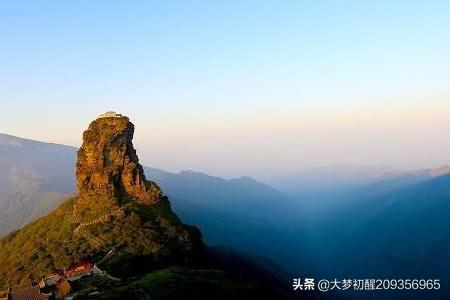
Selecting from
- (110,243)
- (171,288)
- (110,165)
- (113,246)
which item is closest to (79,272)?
(113,246)

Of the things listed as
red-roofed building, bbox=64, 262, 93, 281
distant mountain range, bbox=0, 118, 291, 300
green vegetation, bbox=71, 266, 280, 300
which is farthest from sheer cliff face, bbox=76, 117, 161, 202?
green vegetation, bbox=71, 266, 280, 300

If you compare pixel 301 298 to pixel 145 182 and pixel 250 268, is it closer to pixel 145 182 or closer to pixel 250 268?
pixel 250 268

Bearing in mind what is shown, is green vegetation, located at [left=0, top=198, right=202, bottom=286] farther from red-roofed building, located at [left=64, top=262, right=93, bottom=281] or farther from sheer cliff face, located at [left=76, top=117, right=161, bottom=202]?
sheer cliff face, located at [left=76, top=117, right=161, bottom=202]

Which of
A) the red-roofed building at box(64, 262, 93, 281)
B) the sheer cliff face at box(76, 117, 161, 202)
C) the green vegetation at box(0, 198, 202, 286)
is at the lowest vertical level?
the red-roofed building at box(64, 262, 93, 281)

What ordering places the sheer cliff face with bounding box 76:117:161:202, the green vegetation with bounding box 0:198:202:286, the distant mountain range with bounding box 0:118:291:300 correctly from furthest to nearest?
the sheer cliff face with bounding box 76:117:161:202
the green vegetation with bounding box 0:198:202:286
the distant mountain range with bounding box 0:118:291:300

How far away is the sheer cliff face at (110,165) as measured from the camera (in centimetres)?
10691

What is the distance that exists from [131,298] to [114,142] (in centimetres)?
5013

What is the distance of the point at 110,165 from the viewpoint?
10794 cm

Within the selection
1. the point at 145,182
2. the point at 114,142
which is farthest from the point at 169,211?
the point at 114,142

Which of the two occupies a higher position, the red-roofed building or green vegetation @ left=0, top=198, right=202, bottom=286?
green vegetation @ left=0, top=198, right=202, bottom=286

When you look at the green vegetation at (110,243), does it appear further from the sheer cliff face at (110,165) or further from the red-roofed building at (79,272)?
the sheer cliff face at (110,165)

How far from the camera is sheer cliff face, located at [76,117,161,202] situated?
10691cm

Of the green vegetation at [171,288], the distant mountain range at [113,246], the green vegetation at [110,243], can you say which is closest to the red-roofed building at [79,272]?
the distant mountain range at [113,246]

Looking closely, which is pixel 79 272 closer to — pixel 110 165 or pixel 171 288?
pixel 171 288
